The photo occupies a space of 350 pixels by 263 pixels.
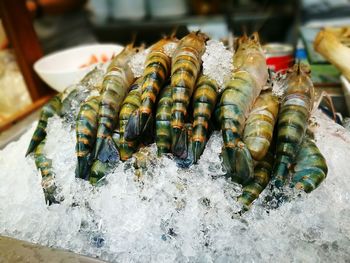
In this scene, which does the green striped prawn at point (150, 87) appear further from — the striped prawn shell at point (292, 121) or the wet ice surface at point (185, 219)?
the striped prawn shell at point (292, 121)

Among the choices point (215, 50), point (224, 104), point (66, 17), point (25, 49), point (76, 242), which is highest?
point (215, 50)

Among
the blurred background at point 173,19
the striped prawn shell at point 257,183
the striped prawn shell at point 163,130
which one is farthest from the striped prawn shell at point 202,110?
the blurred background at point 173,19

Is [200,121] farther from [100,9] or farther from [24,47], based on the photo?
[100,9]

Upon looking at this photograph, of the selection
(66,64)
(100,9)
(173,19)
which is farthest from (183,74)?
(100,9)

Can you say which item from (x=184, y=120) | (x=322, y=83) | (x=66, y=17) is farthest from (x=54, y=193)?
(x=66, y=17)

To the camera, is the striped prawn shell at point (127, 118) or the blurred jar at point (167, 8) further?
the blurred jar at point (167, 8)

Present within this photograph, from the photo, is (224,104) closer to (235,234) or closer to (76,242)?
(235,234)

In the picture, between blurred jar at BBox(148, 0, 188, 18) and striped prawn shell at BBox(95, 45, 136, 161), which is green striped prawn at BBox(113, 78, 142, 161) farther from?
blurred jar at BBox(148, 0, 188, 18)
